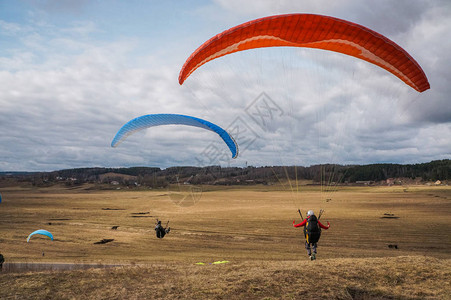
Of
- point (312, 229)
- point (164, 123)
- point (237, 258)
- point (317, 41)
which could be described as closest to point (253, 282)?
point (312, 229)

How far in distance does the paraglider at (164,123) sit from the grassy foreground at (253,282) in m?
8.86

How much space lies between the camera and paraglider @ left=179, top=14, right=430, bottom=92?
862cm

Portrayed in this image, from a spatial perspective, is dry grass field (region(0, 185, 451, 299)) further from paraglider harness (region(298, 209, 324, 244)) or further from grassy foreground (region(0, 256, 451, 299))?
paraglider harness (region(298, 209, 324, 244))

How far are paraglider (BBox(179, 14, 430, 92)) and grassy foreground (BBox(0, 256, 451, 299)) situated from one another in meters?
5.89

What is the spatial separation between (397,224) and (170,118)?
17.9 m

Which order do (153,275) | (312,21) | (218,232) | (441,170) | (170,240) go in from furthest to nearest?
(441,170)
(218,232)
(170,240)
(312,21)
(153,275)

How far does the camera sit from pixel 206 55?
374 inches

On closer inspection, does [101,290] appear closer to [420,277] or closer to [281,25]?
[420,277]

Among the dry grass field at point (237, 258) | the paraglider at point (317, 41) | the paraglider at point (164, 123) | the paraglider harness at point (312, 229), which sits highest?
the paraglider at point (317, 41)

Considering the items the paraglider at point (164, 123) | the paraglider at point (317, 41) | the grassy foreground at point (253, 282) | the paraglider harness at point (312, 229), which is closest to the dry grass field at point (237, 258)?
the grassy foreground at point (253, 282)

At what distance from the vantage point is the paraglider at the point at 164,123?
15672 mm

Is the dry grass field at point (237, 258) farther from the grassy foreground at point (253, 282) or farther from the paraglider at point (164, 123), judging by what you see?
the paraglider at point (164, 123)

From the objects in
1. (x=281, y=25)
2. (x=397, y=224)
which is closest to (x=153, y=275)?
(x=281, y=25)

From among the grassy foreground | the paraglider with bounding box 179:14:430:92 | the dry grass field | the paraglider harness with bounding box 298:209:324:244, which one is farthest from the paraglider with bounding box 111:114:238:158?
the grassy foreground
